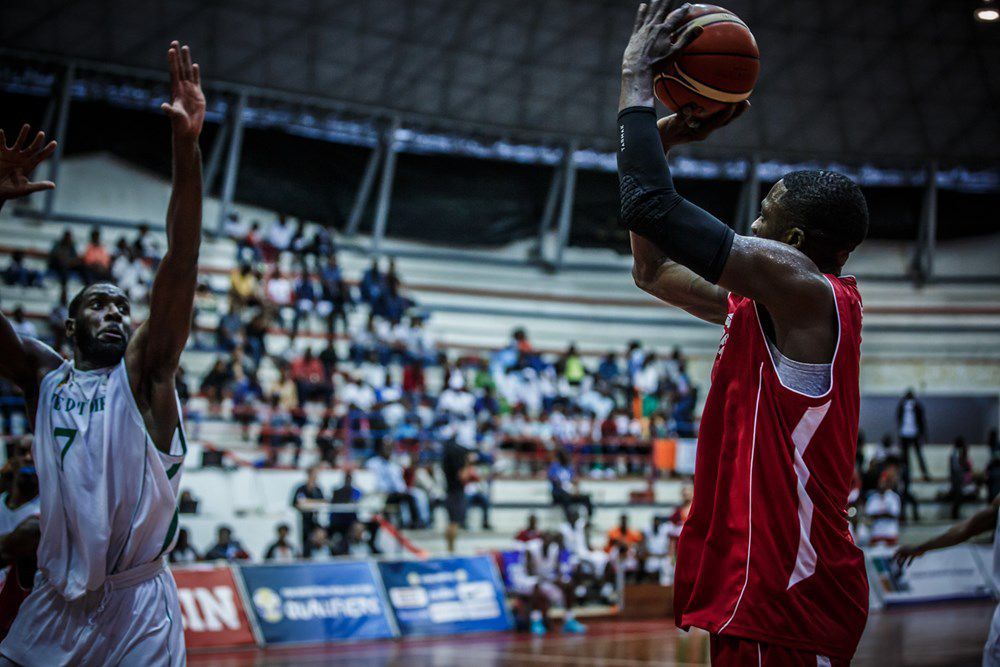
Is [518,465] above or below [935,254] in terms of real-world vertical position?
below

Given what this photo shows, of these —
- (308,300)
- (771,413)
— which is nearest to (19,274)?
(308,300)

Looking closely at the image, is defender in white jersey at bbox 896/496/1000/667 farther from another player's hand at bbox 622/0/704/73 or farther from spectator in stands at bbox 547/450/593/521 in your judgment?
spectator in stands at bbox 547/450/593/521

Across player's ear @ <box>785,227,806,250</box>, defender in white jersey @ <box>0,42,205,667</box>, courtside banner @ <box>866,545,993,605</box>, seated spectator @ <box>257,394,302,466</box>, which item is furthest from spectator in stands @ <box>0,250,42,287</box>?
player's ear @ <box>785,227,806,250</box>

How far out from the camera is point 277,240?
20938 millimetres

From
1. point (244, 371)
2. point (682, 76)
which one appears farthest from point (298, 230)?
point (682, 76)

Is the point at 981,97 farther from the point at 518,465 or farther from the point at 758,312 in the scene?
the point at 758,312

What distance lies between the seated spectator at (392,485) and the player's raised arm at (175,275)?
11700mm

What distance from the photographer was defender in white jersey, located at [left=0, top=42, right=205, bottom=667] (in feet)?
10.9

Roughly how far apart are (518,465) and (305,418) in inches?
161

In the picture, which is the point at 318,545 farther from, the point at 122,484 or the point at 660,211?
the point at 660,211

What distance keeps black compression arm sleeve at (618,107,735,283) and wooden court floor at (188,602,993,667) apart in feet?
24.1

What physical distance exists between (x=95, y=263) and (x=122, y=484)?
15.0 m

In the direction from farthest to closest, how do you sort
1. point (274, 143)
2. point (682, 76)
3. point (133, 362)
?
point (274, 143) → point (133, 362) → point (682, 76)

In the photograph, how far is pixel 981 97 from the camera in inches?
989
